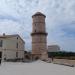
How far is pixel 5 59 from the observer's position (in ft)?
133

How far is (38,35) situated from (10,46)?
8.36m

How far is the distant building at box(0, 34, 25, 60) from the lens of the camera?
41.5 meters

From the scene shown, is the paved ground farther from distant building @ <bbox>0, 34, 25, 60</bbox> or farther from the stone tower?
the stone tower

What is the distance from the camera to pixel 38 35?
→ 47.7 metres

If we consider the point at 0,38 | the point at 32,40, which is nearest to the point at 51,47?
the point at 32,40

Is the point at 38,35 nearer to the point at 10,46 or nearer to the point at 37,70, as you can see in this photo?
the point at 10,46

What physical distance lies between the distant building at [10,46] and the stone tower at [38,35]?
390 cm

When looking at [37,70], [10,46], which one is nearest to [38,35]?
[10,46]

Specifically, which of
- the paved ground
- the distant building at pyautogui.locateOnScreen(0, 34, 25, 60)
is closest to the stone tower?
the distant building at pyautogui.locateOnScreen(0, 34, 25, 60)

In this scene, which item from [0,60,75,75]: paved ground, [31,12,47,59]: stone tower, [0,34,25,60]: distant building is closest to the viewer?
A: [0,60,75,75]: paved ground

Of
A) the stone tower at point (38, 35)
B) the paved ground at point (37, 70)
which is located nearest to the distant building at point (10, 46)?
the stone tower at point (38, 35)

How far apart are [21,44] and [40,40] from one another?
4.82 meters

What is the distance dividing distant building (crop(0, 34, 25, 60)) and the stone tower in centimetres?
390

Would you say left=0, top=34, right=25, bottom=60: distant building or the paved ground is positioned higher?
left=0, top=34, right=25, bottom=60: distant building
